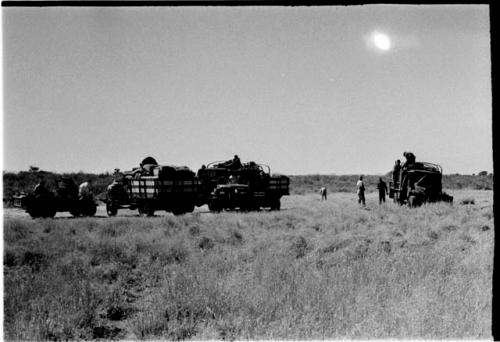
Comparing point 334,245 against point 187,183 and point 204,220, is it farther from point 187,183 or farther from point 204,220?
point 187,183

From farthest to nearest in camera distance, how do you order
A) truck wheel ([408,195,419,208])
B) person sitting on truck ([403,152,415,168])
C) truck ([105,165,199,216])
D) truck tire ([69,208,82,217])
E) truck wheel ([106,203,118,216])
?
person sitting on truck ([403,152,415,168]) → truck wheel ([106,203,118,216]) → truck wheel ([408,195,419,208]) → truck ([105,165,199,216]) → truck tire ([69,208,82,217])

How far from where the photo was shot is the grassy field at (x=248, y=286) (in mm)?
5082

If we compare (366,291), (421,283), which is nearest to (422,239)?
→ (421,283)

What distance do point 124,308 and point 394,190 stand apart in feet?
55.7

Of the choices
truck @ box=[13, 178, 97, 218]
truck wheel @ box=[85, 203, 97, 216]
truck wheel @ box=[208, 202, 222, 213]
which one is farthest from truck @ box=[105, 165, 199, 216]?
truck @ box=[13, 178, 97, 218]

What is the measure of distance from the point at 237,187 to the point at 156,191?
3.77m

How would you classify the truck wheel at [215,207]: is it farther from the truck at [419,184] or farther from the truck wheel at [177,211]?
the truck at [419,184]

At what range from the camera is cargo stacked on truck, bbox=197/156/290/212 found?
Answer: 19.9m

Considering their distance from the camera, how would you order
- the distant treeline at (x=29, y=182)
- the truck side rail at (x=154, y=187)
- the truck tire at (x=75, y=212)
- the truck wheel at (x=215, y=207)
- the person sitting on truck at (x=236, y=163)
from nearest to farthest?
the truck tire at (x=75, y=212), the truck side rail at (x=154, y=187), the truck wheel at (x=215, y=207), the person sitting on truck at (x=236, y=163), the distant treeline at (x=29, y=182)

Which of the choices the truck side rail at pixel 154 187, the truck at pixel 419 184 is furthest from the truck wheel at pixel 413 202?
the truck side rail at pixel 154 187

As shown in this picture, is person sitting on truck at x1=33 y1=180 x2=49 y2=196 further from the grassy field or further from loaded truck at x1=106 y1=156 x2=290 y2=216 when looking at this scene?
the grassy field

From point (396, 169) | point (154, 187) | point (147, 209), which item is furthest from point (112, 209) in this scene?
point (396, 169)

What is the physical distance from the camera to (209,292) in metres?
6.00

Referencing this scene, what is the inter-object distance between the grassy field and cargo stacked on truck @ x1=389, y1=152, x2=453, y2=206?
7123 millimetres
